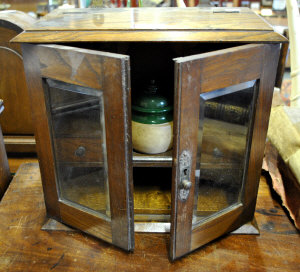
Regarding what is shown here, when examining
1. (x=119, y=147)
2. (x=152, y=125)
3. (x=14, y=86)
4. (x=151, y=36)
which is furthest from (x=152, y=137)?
(x=14, y=86)

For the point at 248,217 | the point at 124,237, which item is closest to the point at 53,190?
the point at 124,237

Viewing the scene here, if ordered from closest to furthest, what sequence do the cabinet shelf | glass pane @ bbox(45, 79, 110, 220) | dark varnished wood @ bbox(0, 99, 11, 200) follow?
1. glass pane @ bbox(45, 79, 110, 220)
2. the cabinet shelf
3. dark varnished wood @ bbox(0, 99, 11, 200)

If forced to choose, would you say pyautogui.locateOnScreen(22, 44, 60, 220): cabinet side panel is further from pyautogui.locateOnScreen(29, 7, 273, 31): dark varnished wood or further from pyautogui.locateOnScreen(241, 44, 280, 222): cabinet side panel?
pyautogui.locateOnScreen(241, 44, 280, 222): cabinet side panel

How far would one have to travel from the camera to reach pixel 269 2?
13.0 feet

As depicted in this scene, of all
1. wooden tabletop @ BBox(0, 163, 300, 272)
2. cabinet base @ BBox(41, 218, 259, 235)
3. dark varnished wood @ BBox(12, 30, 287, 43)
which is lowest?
wooden tabletop @ BBox(0, 163, 300, 272)

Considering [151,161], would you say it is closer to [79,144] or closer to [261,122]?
[79,144]

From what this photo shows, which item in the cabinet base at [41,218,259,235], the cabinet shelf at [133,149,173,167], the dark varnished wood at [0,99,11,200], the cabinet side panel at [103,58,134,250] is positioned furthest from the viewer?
the dark varnished wood at [0,99,11,200]

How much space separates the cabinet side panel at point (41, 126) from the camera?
88 cm

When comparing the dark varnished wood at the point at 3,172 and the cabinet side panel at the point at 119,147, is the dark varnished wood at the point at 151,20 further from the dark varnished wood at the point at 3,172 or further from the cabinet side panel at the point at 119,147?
the dark varnished wood at the point at 3,172

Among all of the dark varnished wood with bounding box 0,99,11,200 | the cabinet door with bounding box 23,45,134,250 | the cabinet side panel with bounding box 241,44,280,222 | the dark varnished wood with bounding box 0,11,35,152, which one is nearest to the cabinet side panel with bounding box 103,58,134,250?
the cabinet door with bounding box 23,45,134,250

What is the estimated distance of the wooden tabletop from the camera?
949 millimetres

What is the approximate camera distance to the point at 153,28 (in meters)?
0.89

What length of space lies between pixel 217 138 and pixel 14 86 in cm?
94

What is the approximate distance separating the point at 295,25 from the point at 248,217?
75 cm
